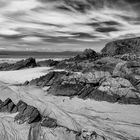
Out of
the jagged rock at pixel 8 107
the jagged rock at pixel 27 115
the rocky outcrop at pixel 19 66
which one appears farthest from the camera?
the rocky outcrop at pixel 19 66

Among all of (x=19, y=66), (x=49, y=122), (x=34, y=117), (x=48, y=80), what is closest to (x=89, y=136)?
(x=49, y=122)

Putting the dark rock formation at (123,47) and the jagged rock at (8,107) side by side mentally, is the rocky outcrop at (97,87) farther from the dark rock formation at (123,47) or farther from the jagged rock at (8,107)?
the dark rock formation at (123,47)

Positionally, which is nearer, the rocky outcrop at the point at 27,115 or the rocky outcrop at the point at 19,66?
the rocky outcrop at the point at 27,115

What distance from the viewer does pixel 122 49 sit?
98.6 feet

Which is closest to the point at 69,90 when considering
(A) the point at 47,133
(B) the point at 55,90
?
(B) the point at 55,90

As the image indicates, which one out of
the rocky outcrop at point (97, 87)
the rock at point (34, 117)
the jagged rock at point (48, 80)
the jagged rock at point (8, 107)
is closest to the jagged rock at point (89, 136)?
the rock at point (34, 117)

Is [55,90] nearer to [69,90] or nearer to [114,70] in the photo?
[69,90]

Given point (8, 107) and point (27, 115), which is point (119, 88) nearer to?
point (27, 115)

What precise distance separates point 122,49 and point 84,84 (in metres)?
16.2

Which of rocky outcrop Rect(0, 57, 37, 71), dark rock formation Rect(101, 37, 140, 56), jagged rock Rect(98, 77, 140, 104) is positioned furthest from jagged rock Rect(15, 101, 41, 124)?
rocky outcrop Rect(0, 57, 37, 71)

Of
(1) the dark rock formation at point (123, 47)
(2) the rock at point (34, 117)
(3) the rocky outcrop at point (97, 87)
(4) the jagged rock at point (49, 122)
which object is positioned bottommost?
(4) the jagged rock at point (49, 122)

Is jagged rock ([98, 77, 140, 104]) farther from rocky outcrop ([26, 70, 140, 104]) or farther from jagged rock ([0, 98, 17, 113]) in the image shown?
jagged rock ([0, 98, 17, 113])

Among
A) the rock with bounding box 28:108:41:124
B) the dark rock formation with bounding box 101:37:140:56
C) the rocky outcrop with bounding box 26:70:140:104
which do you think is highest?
the dark rock formation with bounding box 101:37:140:56

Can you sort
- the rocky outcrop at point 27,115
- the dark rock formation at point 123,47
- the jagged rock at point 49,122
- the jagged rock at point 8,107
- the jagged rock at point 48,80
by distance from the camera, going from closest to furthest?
the jagged rock at point 49,122
the rocky outcrop at point 27,115
the jagged rock at point 8,107
the jagged rock at point 48,80
the dark rock formation at point 123,47
